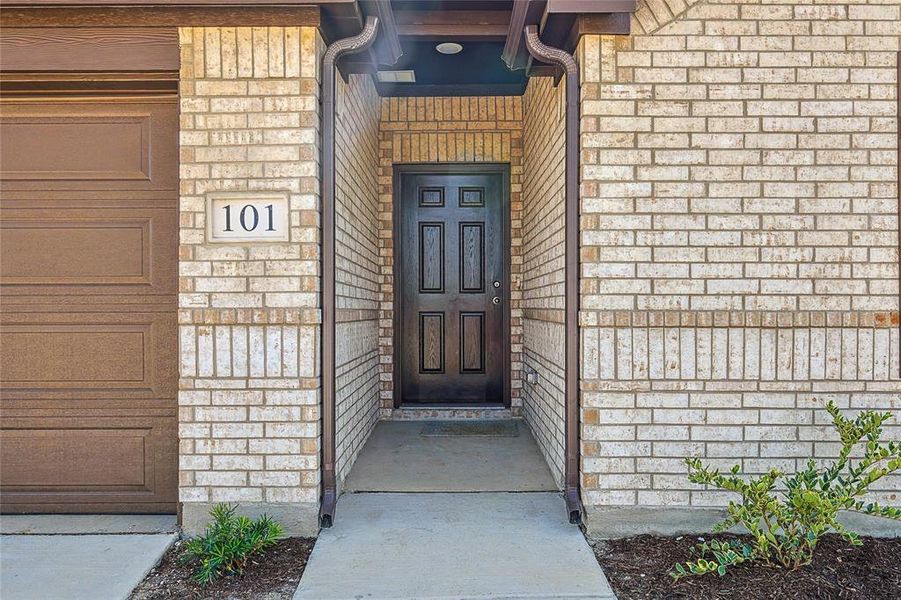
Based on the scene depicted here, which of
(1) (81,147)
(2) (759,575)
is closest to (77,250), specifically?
(1) (81,147)

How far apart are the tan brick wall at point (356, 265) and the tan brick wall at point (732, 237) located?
1394mm

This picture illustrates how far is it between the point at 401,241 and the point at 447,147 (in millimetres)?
887

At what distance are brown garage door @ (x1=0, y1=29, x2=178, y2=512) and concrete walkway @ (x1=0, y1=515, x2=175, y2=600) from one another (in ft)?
0.49

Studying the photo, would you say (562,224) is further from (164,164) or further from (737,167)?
(164,164)

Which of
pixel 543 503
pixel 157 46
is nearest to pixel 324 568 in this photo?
pixel 543 503

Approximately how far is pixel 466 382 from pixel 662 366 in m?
2.47

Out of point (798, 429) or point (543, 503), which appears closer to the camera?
point (798, 429)

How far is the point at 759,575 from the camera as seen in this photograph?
101 inches

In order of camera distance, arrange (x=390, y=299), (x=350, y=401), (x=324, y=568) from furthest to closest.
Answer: (x=390, y=299), (x=350, y=401), (x=324, y=568)

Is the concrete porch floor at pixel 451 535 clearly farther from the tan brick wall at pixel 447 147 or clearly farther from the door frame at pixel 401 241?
the tan brick wall at pixel 447 147

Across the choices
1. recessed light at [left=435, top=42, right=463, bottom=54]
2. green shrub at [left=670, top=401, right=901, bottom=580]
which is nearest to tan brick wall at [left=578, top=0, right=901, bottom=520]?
green shrub at [left=670, top=401, right=901, bottom=580]

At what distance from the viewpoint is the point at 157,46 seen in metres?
3.04

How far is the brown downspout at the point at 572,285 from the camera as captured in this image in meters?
3.06

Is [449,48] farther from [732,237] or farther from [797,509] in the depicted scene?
[797,509]
